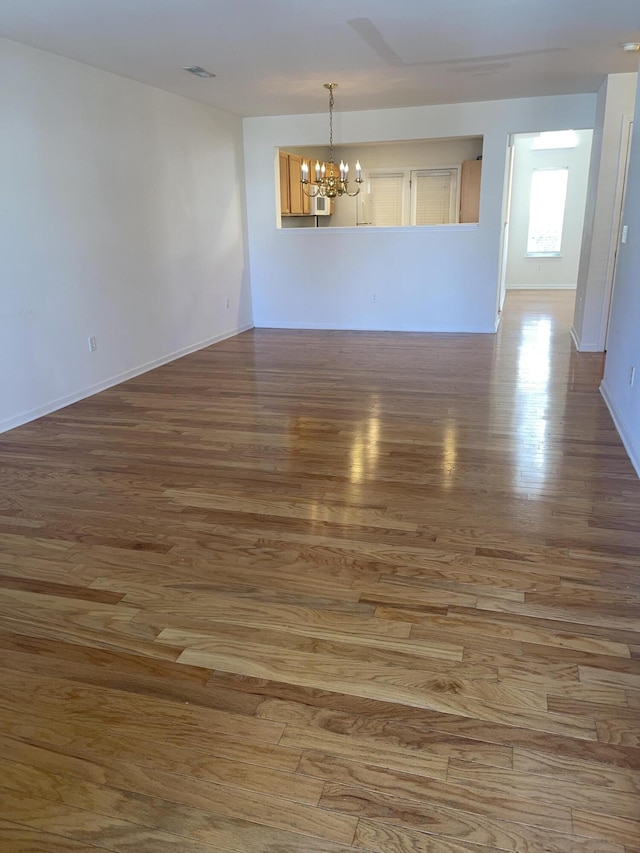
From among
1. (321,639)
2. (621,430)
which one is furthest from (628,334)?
(321,639)

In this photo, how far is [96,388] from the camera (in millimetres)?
5059

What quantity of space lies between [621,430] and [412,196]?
7.07m

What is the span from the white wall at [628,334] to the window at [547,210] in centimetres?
733

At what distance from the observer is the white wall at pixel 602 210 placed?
5359mm

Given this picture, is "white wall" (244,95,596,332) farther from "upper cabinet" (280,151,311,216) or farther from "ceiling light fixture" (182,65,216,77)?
"ceiling light fixture" (182,65,216,77)

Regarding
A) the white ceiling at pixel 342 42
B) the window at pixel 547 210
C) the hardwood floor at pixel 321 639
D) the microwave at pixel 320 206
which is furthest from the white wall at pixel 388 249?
the window at pixel 547 210

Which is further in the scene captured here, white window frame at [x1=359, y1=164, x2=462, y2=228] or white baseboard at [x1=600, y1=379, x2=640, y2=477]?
white window frame at [x1=359, y1=164, x2=462, y2=228]

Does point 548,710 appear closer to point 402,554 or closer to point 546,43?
point 402,554

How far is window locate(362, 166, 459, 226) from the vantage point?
9.59 m

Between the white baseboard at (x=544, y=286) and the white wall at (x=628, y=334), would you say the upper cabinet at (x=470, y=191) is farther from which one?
the white wall at (x=628, y=334)

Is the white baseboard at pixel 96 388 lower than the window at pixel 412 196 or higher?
lower

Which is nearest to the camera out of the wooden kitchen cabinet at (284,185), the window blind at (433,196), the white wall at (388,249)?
the white wall at (388,249)

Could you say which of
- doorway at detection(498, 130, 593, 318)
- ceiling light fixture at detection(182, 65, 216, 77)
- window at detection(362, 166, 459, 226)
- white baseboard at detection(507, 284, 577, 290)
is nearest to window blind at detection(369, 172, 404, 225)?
window at detection(362, 166, 459, 226)

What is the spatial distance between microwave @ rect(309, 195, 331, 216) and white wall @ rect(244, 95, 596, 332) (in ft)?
6.83
